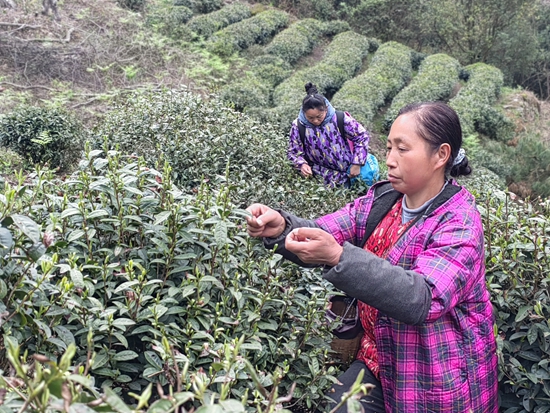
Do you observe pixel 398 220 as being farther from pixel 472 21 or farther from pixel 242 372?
pixel 472 21

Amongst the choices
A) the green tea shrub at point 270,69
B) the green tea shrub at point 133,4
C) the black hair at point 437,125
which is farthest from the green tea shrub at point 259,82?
the black hair at point 437,125

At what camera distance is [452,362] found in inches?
81.3

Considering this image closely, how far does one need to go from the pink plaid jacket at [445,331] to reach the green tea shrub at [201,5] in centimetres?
1829

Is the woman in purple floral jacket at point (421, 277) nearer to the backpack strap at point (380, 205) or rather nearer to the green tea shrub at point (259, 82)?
the backpack strap at point (380, 205)

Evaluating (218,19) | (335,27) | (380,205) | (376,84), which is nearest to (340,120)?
(380,205)

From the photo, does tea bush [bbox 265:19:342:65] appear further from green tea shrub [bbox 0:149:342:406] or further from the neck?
green tea shrub [bbox 0:149:342:406]

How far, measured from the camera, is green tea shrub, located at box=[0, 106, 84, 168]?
648 centimetres

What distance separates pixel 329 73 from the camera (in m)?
15.2

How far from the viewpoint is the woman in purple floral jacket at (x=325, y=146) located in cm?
529

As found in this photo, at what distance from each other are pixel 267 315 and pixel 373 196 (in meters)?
0.77

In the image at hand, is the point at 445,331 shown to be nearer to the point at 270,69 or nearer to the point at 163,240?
the point at 163,240

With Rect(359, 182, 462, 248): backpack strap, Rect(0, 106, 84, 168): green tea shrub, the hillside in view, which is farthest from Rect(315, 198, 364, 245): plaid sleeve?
the hillside

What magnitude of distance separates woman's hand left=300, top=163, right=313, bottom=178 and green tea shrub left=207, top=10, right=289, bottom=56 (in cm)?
1021

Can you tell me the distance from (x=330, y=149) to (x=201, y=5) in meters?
15.6
